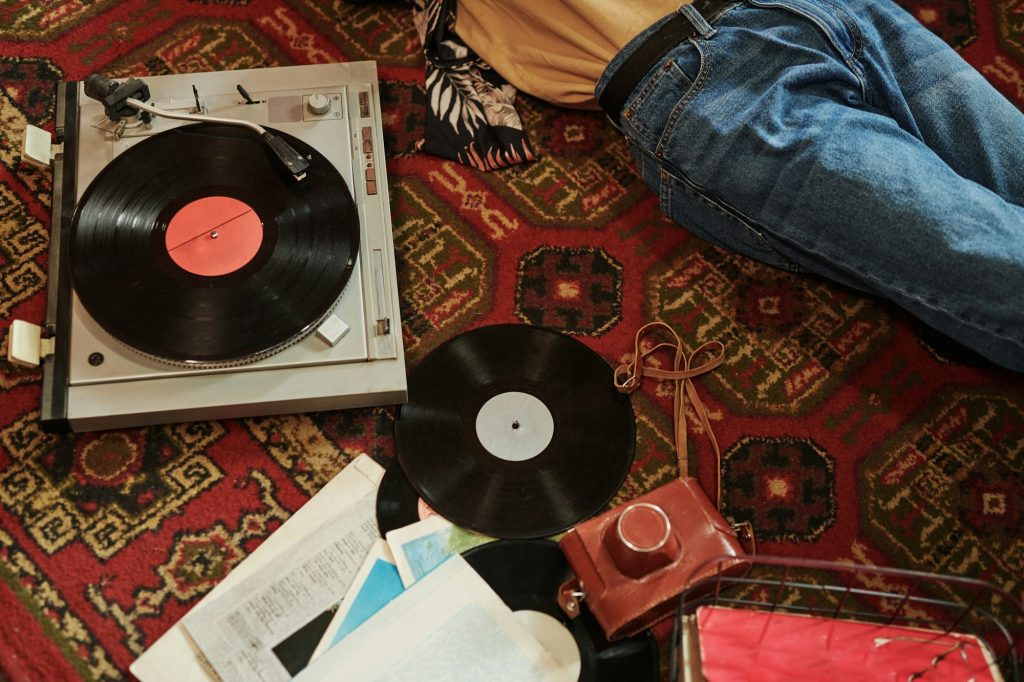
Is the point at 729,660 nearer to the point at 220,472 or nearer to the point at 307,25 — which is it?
the point at 220,472

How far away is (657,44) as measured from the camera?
4.80 ft

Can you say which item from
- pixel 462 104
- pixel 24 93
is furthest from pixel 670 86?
pixel 24 93

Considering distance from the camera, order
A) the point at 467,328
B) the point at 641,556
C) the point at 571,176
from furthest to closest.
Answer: the point at 571,176
the point at 467,328
the point at 641,556

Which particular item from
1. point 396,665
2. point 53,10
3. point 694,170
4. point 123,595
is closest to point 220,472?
point 123,595

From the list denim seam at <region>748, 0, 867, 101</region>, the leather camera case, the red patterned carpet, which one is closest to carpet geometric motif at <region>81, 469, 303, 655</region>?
the red patterned carpet

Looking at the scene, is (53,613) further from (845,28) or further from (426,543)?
(845,28)

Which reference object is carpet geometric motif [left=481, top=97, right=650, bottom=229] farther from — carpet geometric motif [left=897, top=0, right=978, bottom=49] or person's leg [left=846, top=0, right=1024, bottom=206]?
carpet geometric motif [left=897, top=0, right=978, bottom=49]

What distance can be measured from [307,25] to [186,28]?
232mm

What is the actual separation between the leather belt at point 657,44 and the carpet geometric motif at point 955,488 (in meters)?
0.71

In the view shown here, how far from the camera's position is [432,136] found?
65.9 inches

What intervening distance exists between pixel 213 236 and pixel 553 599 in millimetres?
740

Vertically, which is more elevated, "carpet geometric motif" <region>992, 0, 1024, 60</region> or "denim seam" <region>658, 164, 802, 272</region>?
"denim seam" <region>658, 164, 802, 272</region>

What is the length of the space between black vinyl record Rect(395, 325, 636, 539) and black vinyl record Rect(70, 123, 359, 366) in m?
0.24

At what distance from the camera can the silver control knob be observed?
151cm
